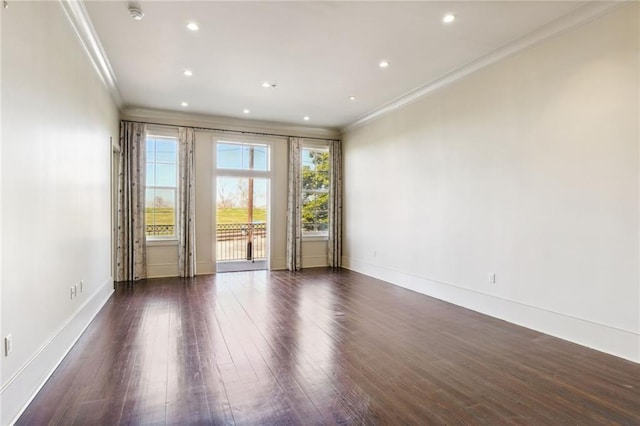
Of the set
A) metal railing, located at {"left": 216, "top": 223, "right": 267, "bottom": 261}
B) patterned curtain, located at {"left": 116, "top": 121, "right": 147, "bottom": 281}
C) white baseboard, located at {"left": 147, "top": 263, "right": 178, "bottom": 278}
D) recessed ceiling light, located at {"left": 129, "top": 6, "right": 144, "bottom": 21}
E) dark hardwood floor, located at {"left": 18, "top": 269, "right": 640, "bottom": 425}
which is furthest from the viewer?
metal railing, located at {"left": 216, "top": 223, "right": 267, "bottom": 261}

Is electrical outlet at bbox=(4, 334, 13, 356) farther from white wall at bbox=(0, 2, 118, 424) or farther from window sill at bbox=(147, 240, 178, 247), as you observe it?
window sill at bbox=(147, 240, 178, 247)

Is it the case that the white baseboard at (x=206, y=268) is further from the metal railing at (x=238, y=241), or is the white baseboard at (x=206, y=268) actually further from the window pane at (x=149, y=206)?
the metal railing at (x=238, y=241)

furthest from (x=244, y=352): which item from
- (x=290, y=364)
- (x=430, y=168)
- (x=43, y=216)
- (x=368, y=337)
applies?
(x=430, y=168)

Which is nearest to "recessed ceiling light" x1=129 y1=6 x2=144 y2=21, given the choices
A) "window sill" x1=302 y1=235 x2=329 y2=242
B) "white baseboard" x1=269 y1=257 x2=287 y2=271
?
"white baseboard" x1=269 y1=257 x2=287 y2=271

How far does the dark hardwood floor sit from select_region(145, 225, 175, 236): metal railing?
2.44 m

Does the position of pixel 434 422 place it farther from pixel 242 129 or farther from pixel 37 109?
pixel 242 129

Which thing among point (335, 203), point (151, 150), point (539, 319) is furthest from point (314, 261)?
point (539, 319)

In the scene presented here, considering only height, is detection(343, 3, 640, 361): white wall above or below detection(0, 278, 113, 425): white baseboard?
above

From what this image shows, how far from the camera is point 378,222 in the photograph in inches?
256

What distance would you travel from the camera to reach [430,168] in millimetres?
5207

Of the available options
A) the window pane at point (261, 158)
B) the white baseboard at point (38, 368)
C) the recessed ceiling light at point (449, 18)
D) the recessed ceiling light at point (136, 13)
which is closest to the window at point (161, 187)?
the window pane at point (261, 158)

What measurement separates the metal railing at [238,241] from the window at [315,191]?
1.79 meters

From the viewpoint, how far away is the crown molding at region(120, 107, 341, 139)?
6309 millimetres

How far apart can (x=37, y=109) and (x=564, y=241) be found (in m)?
4.61
